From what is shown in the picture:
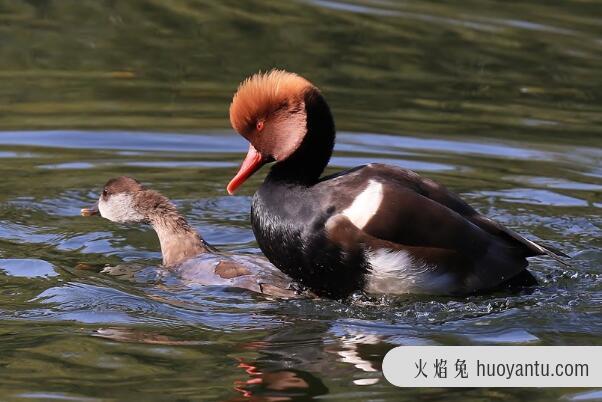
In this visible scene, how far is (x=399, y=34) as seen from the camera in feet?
42.6

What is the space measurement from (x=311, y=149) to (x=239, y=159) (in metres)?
3.08

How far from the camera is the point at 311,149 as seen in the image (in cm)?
705

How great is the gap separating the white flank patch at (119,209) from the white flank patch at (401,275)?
2.00 metres

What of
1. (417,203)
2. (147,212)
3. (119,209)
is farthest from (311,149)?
(119,209)

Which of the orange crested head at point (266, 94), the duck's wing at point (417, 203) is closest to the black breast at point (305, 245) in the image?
the duck's wing at point (417, 203)

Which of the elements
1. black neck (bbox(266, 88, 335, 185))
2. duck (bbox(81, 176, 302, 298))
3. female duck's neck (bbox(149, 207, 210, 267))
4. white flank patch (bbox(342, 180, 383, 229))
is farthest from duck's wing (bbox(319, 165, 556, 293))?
female duck's neck (bbox(149, 207, 210, 267))

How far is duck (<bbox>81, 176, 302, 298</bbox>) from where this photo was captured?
724 centimetres

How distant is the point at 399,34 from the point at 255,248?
5322 millimetres

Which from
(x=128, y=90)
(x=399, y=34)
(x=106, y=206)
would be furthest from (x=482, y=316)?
(x=399, y=34)

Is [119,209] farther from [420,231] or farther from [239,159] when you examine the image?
[420,231]

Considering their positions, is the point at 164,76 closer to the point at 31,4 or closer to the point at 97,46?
the point at 97,46

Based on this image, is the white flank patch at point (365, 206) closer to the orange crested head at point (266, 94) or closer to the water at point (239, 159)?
the water at point (239, 159)

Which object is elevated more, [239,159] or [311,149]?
[311,149]

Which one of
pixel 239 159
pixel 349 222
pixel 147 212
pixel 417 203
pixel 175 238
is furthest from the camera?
pixel 239 159
